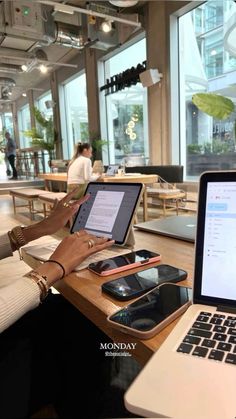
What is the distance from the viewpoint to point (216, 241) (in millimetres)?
597

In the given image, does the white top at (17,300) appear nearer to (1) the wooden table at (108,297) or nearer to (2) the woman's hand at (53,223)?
(1) the wooden table at (108,297)

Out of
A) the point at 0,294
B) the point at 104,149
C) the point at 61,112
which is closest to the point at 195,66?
the point at 104,149

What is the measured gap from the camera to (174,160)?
5.61 metres

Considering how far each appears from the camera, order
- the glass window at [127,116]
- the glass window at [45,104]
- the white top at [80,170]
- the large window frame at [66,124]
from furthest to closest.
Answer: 1. the glass window at [45,104]
2. the large window frame at [66,124]
3. the glass window at [127,116]
4. the white top at [80,170]

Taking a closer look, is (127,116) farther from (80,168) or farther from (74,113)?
(80,168)

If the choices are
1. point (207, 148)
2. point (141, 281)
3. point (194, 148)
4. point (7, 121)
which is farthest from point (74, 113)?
point (141, 281)

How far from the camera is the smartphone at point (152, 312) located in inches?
21.7

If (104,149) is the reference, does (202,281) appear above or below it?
below

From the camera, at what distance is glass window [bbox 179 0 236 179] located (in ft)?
15.4

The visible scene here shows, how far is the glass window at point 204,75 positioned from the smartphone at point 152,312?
4.14 metres

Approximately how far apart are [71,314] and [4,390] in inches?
16.7

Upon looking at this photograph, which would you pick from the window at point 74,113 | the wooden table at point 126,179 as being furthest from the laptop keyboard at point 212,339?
the window at point 74,113

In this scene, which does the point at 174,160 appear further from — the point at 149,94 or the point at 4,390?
the point at 4,390

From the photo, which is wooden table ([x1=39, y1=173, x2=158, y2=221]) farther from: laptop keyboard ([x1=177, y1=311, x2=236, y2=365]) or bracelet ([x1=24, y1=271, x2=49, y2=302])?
laptop keyboard ([x1=177, y1=311, x2=236, y2=365])
